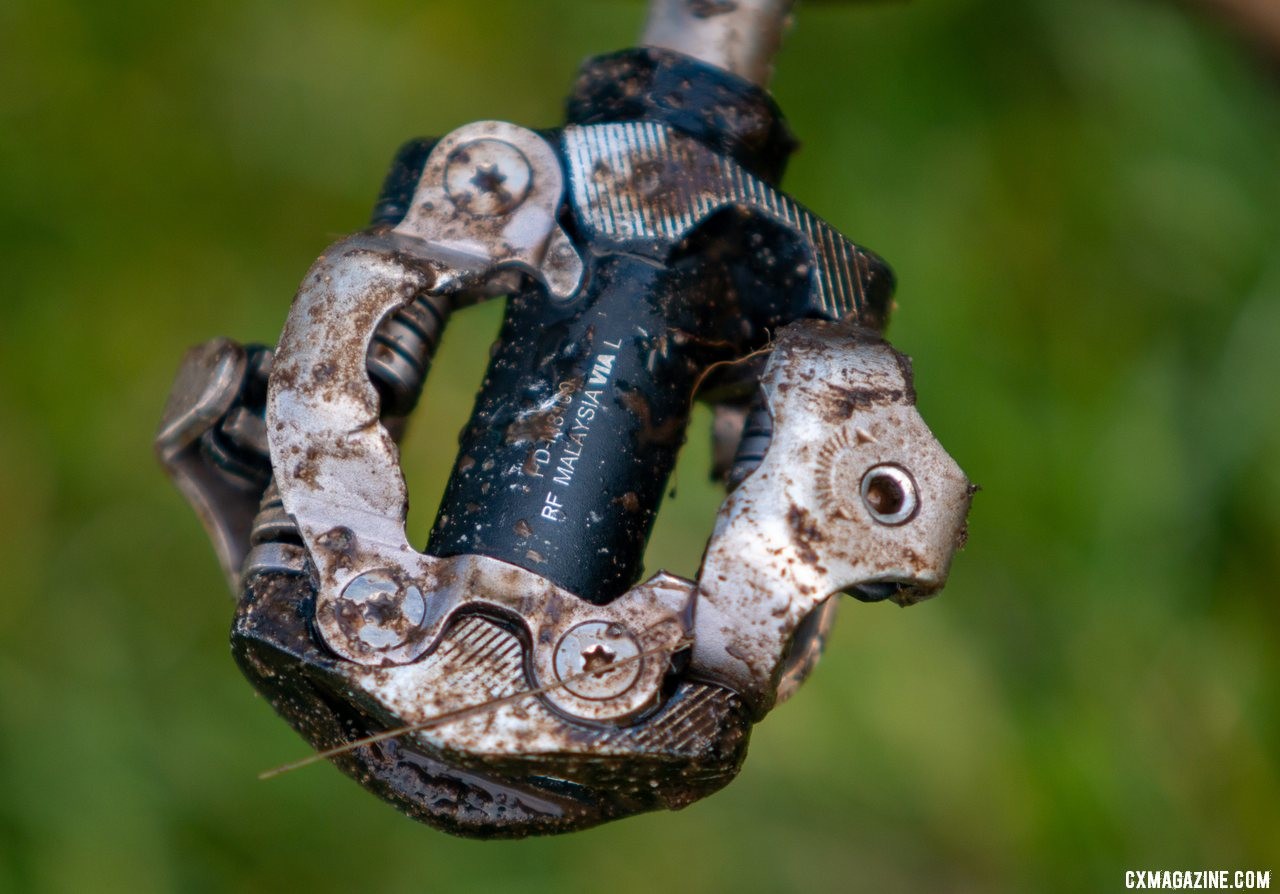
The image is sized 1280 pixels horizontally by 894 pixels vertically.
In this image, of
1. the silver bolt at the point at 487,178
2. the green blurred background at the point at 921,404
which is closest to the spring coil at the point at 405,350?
the silver bolt at the point at 487,178

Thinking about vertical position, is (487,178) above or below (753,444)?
above

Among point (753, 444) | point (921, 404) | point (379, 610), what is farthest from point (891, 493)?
point (921, 404)

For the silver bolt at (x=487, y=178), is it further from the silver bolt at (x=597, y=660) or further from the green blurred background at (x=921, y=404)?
the green blurred background at (x=921, y=404)

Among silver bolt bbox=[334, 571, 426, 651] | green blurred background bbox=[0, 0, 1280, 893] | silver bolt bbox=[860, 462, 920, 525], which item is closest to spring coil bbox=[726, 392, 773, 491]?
silver bolt bbox=[860, 462, 920, 525]

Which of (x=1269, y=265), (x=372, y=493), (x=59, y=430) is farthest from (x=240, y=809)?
(x=1269, y=265)

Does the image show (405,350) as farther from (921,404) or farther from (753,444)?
(921,404)

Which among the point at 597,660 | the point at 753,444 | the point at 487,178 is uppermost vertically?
the point at 487,178

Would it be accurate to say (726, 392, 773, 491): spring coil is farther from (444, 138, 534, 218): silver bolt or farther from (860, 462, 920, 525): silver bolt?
(444, 138, 534, 218): silver bolt
